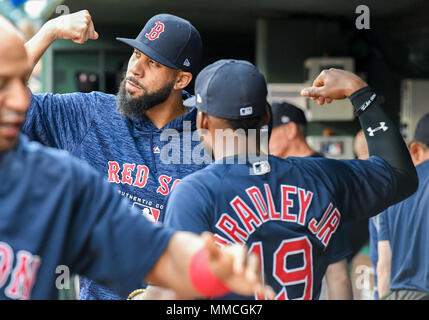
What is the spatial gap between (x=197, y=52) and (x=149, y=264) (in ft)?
5.87

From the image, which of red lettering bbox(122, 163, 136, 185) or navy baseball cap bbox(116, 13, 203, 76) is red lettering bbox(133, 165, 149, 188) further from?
navy baseball cap bbox(116, 13, 203, 76)

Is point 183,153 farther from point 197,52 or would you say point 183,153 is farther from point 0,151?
point 0,151

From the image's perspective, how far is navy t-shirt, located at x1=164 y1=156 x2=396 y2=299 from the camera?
199 centimetres

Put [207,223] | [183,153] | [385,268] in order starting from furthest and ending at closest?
[385,268], [183,153], [207,223]

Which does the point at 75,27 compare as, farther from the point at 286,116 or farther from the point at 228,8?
the point at 228,8

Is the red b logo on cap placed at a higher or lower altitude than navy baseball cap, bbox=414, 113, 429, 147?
higher

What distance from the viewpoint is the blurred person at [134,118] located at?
2.72 m

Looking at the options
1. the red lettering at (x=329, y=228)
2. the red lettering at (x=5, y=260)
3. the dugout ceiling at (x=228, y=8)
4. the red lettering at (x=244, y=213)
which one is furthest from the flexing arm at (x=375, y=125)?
the dugout ceiling at (x=228, y=8)

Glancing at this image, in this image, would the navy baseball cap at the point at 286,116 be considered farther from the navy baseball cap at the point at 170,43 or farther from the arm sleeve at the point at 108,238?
the arm sleeve at the point at 108,238

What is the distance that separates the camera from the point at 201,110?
2.14m

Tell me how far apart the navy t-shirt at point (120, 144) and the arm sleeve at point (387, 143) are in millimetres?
717

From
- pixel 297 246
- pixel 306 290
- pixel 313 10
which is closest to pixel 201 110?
pixel 297 246

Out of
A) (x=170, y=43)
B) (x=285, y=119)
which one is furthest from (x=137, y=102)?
(x=285, y=119)

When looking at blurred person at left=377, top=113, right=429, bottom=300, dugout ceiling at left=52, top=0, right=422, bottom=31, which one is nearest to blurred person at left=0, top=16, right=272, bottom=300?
blurred person at left=377, top=113, right=429, bottom=300
